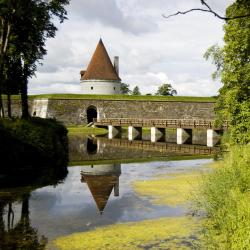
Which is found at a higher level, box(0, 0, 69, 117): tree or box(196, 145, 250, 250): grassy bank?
box(0, 0, 69, 117): tree

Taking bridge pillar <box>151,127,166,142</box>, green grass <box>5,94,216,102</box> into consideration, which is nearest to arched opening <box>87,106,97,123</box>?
green grass <box>5,94,216,102</box>

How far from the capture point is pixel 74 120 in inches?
1994

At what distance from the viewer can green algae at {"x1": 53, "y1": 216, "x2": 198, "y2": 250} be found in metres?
8.42

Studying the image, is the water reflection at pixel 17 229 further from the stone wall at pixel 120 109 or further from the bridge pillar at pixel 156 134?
the stone wall at pixel 120 109

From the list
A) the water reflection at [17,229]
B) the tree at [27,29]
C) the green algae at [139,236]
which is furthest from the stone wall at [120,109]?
the green algae at [139,236]

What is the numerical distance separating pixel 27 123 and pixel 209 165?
9.16 metres

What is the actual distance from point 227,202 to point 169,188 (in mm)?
6564

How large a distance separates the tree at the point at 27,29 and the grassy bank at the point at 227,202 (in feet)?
35.5

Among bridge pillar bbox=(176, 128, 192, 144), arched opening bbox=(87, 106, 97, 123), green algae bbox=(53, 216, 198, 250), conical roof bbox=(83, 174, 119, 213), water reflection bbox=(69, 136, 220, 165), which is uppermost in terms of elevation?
arched opening bbox=(87, 106, 97, 123)

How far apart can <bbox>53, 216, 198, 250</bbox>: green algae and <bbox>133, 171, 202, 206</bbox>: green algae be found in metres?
1.82

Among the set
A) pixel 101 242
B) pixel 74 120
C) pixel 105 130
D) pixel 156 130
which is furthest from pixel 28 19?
pixel 74 120

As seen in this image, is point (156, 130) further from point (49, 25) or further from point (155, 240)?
point (155, 240)

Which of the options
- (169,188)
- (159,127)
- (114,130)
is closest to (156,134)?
(159,127)

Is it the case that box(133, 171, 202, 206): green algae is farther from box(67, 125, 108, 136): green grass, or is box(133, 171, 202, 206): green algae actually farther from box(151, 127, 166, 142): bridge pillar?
Answer: box(67, 125, 108, 136): green grass
